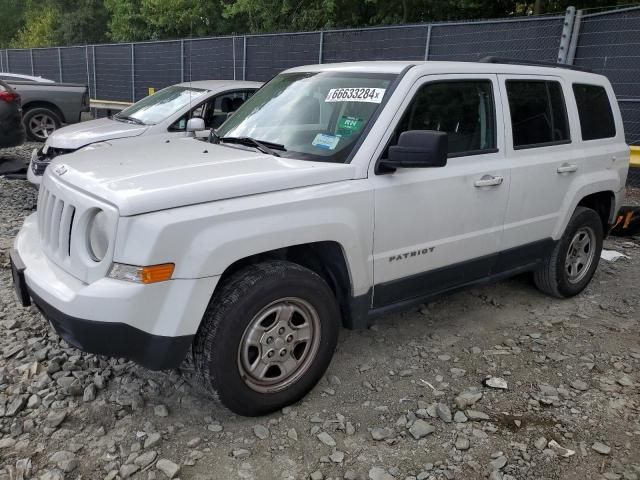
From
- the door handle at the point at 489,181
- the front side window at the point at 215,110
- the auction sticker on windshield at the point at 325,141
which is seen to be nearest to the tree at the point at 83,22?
the front side window at the point at 215,110

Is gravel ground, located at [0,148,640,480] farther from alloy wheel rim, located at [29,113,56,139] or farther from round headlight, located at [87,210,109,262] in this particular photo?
alloy wheel rim, located at [29,113,56,139]

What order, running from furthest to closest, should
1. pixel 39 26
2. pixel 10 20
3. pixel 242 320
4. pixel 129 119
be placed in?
pixel 10 20 → pixel 39 26 → pixel 129 119 → pixel 242 320

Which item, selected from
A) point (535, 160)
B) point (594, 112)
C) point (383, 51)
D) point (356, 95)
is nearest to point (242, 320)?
point (356, 95)

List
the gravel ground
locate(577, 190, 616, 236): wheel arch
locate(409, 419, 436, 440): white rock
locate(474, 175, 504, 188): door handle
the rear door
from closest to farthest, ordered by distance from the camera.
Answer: the gravel ground < locate(409, 419, 436, 440): white rock < locate(474, 175, 504, 188): door handle < the rear door < locate(577, 190, 616, 236): wheel arch

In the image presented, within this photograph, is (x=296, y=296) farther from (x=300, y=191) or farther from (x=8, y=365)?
(x=8, y=365)

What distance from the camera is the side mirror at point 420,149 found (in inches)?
117

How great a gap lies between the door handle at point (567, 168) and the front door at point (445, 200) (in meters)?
0.66

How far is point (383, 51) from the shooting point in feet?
36.6

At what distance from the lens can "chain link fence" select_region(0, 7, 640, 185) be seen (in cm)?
833

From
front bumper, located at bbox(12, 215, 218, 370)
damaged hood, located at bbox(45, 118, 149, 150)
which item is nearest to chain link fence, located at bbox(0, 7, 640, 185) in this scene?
damaged hood, located at bbox(45, 118, 149, 150)

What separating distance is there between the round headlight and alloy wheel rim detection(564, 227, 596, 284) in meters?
3.67

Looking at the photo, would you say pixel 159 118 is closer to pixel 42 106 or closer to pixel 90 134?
pixel 90 134

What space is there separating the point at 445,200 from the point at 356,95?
33.3 inches

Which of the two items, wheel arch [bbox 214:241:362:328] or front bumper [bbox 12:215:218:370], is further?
wheel arch [bbox 214:241:362:328]
